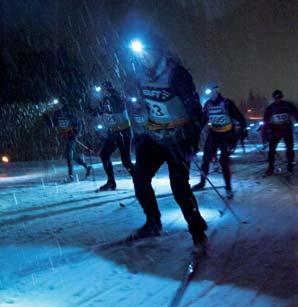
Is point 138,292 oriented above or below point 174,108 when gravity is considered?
below

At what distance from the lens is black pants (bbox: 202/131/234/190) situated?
7.51 metres

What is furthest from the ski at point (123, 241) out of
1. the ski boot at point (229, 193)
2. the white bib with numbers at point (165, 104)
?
the ski boot at point (229, 193)

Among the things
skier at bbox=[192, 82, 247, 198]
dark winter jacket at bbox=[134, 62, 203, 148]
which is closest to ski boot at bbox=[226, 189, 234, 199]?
skier at bbox=[192, 82, 247, 198]

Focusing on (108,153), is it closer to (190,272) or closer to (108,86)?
(108,86)

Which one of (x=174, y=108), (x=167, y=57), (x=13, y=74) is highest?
(x=13, y=74)

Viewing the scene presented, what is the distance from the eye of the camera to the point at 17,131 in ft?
91.4

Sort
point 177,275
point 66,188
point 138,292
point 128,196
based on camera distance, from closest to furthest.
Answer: point 138,292, point 177,275, point 128,196, point 66,188

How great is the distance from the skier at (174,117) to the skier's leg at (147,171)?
0.05ft

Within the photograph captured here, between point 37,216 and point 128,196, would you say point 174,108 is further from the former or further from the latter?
point 128,196

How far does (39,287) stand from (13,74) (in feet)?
85.1

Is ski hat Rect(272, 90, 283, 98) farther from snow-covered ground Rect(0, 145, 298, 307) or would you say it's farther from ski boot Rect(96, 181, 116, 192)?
ski boot Rect(96, 181, 116, 192)

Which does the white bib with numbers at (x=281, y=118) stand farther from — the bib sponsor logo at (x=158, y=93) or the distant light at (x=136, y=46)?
the distant light at (x=136, y=46)

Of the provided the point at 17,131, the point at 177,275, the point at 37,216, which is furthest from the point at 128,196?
the point at 17,131

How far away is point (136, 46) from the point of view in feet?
13.5
